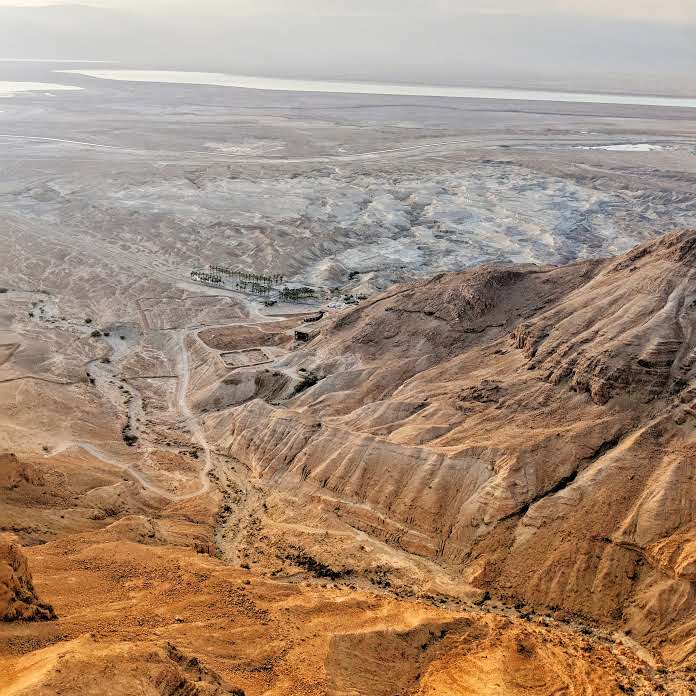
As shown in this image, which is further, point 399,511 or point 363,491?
point 363,491

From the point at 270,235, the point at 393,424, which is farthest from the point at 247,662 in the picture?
the point at 270,235

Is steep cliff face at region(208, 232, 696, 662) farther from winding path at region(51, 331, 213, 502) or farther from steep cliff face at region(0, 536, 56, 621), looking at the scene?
steep cliff face at region(0, 536, 56, 621)

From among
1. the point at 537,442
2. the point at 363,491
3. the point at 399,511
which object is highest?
the point at 537,442

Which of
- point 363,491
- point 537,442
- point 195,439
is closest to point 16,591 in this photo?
point 363,491

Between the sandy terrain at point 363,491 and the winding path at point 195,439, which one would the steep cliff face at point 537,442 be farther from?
the winding path at point 195,439

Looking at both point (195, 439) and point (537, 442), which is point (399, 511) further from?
point (195, 439)

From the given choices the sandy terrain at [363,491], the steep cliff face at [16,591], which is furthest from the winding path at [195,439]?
the steep cliff face at [16,591]

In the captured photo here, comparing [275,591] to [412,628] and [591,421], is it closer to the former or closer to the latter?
[412,628]

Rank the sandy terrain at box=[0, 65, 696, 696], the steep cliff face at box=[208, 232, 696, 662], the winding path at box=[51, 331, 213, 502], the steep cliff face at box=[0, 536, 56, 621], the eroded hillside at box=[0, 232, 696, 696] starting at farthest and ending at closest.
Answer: the winding path at box=[51, 331, 213, 502] < the steep cliff face at box=[208, 232, 696, 662] < the sandy terrain at box=[0, 65, 696, 696] < the eroded hillside at box=[0, 232, 696, 696] < the steep cliff face at box=[0, 536, 56, 621]

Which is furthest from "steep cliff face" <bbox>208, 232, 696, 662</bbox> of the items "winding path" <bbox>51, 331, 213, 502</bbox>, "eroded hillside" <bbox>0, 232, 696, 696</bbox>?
"winding path" <bbox>51, 331, 213, 502</bbox>
